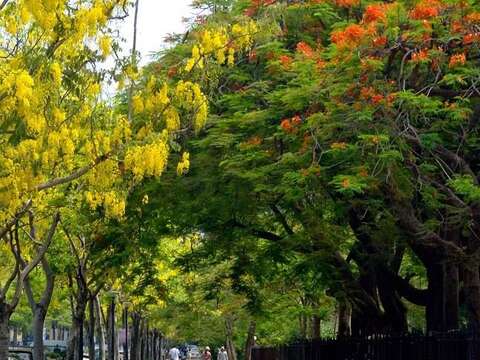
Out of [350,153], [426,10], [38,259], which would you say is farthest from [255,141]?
[38,259]

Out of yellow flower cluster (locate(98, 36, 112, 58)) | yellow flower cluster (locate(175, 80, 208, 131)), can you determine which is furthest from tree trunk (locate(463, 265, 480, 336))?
yellow flower cluster (locate(98, 36, 112, 58))

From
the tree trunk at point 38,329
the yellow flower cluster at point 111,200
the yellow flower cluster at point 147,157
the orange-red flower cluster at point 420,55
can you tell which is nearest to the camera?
the yellow flower cluster at point 147,157

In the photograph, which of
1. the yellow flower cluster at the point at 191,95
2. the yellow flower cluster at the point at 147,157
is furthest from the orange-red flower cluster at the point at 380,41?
the yellow flower cluster at the point at 147,157

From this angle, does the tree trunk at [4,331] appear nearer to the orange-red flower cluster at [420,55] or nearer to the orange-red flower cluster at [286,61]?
the orange-red flower cluster at [286,61]

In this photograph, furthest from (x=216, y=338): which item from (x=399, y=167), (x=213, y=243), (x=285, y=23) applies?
(x=399, y=167)

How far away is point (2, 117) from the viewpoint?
40.0ft

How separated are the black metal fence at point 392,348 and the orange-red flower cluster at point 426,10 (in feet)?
15.1

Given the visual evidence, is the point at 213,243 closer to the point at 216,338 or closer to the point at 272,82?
the point at 272,82

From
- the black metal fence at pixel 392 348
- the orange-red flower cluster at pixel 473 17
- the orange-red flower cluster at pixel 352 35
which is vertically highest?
the orange-red flower cluster at pixel 473 17

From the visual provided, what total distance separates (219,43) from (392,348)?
21.7ft

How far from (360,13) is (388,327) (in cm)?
793

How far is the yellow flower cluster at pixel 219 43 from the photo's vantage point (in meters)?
13.5

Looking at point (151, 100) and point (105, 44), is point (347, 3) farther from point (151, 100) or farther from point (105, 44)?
point (105, 44)

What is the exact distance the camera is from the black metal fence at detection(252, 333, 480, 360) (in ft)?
44.5
